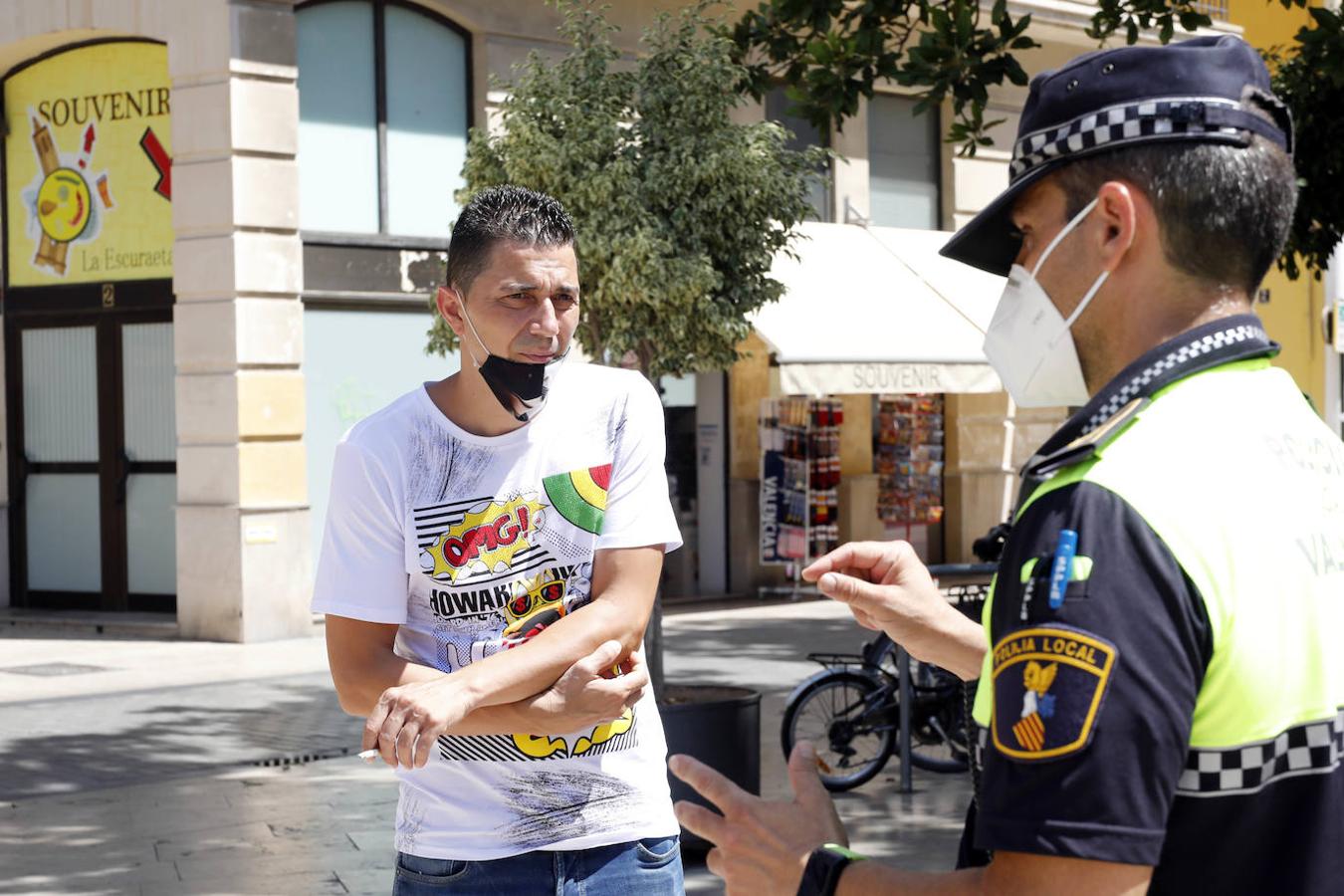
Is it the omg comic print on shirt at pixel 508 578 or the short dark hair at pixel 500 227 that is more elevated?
the short dark hair at pixel 500 227

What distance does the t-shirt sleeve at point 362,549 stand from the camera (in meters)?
3.00

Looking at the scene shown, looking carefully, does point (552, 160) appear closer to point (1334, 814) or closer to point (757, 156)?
point (757, 156)

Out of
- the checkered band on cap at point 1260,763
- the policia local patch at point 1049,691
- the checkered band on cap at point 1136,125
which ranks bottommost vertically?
the checkered band on cap at point 1260,763

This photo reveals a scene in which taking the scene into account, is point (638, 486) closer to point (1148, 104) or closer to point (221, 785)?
point (1148, 104)

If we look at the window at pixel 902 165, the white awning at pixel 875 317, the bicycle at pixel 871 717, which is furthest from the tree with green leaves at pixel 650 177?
the window at pixel 902 165

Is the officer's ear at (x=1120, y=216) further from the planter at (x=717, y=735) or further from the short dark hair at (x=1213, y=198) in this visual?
the planter at (x=717, y=735)

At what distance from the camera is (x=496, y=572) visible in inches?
119

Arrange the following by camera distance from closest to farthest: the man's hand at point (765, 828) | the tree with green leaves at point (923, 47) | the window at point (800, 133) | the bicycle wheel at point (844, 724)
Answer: the man's hand at point (765, 828) < the bicycle wheel at point (844, 724) < the tree with green leaves at point (923, 47) < the window at point (800, 133)

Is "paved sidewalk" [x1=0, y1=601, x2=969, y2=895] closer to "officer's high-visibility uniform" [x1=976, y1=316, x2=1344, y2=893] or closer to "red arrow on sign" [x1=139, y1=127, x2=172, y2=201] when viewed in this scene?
"red arrow on sign" [x1=139, y1=127, x2=172, y2=201]

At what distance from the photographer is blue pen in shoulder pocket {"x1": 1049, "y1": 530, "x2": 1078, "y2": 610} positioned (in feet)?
5.18

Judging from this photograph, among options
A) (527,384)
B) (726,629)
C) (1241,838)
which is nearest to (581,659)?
(527,384)

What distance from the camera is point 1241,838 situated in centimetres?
162

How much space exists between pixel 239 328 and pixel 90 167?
257 cm

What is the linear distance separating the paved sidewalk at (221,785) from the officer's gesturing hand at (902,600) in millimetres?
4963
